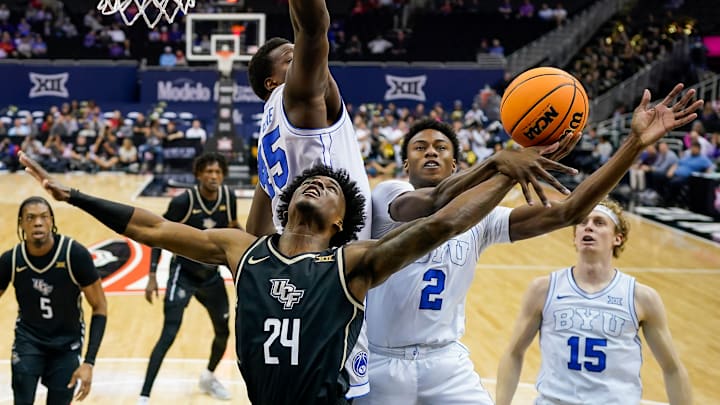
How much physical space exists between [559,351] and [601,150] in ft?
47.4

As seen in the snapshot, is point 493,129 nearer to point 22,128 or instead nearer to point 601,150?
point 601,150

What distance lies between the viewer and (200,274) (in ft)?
20.7

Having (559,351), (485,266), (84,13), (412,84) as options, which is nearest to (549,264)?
(485,266)

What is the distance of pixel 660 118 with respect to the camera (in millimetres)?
2904

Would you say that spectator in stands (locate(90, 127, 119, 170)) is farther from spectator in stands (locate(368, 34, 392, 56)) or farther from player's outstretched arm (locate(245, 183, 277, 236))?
player's outstretched arm (locate(245, 183, 277, 236))

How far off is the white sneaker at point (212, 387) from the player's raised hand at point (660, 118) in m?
4.16

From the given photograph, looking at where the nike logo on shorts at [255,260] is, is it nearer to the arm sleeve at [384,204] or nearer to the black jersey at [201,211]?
the arm sleeve at [384,204]

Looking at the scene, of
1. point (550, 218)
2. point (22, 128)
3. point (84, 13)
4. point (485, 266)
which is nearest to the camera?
point (550, 218)

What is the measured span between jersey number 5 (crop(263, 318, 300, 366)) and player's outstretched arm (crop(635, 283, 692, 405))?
1.85 m

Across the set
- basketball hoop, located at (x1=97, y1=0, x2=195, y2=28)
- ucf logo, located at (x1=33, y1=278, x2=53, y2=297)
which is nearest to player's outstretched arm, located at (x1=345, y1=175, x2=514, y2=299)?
basketball hoop, located at (x1=97, y1=0, x2=195, y2=28)

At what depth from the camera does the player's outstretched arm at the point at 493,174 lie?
2812 mm

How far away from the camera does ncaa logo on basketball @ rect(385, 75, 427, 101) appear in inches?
924

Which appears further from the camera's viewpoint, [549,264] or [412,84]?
[412,84]

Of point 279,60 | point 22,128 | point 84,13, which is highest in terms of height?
point 279,60
